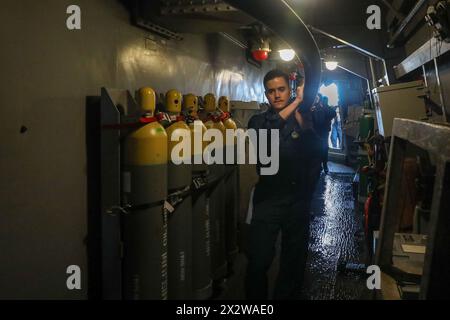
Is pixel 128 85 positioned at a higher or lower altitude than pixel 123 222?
higher

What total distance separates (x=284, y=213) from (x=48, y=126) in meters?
1.73

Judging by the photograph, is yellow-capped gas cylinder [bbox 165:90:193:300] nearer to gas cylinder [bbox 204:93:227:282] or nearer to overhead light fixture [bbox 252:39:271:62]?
gas cylinder [bbox 204:93:227:282]

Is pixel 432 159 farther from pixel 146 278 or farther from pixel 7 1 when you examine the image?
pixel 7 1

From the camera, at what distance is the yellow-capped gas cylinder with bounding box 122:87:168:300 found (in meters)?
2.35

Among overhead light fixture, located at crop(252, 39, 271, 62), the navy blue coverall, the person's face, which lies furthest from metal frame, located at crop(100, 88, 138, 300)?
overhead light fixture, located at crop(252, 39, 271, 62)

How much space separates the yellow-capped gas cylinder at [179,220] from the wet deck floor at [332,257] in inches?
29.6

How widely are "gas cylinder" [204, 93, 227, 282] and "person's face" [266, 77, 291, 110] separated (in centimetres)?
80

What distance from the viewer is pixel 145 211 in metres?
2.39

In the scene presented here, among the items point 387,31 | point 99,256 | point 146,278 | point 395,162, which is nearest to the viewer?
point 395,162

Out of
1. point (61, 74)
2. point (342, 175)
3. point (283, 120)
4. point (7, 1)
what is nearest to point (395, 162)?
point (283, 120)

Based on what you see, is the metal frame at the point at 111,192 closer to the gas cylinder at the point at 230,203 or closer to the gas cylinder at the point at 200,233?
the gas cylinder at the point at 200,233

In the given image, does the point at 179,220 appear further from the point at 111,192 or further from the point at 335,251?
the point at 335,251

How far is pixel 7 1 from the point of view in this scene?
189 centimetres

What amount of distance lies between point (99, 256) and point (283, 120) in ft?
5.59
